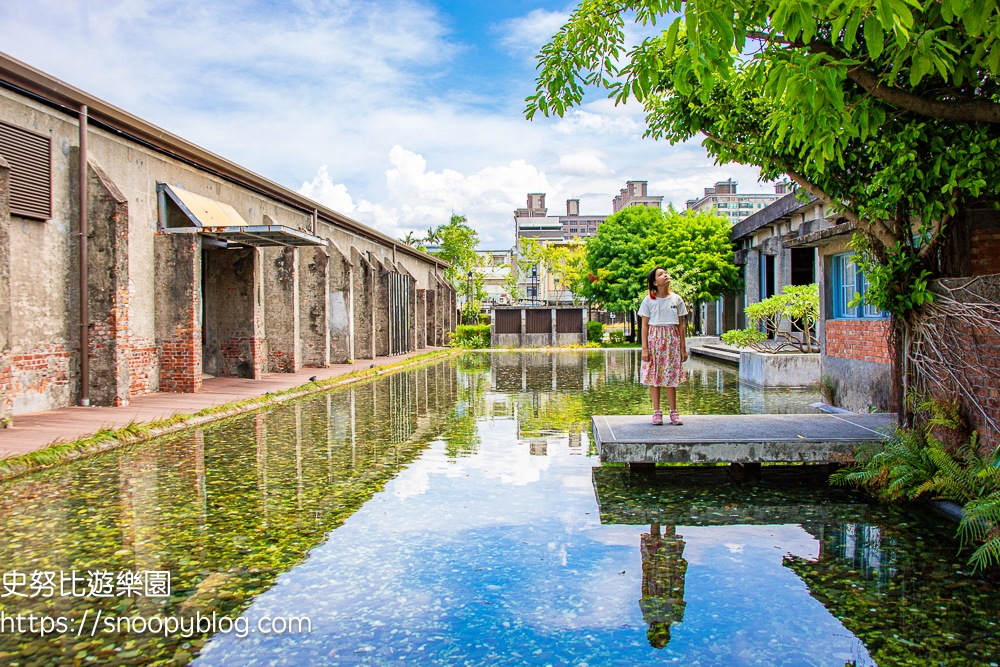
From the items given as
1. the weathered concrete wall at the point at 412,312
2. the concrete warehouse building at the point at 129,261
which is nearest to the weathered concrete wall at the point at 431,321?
the weathered concrete wall at the point at 412,312

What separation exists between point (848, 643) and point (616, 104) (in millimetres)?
3239

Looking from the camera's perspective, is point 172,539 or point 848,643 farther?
point 172,539

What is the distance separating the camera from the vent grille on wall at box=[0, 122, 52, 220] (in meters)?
9.46

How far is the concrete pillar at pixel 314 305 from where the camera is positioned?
1875 centimetres

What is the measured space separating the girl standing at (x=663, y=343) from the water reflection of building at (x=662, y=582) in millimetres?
2412

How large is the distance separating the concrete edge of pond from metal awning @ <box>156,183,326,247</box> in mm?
2904

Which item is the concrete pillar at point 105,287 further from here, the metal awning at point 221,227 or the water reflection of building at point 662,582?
the water reflection of building at point 662,582

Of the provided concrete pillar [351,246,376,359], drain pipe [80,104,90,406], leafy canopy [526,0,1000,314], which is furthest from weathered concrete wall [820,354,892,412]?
concrete pillar [351,246,376,359]

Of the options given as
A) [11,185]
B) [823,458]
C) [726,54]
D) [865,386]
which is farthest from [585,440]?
[11,185]

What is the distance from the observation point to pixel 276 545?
4629 mm

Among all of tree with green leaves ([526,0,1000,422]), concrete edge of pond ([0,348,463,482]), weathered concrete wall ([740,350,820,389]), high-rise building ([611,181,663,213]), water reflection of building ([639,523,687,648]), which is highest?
high-rise building ([611,181,663,213])

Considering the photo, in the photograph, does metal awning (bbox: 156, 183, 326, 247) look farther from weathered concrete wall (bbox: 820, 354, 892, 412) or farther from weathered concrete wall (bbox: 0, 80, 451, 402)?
weathered concrete wall (bbox: 820, 354, 892, 412)

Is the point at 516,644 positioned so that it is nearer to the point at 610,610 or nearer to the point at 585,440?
the point at 610,610

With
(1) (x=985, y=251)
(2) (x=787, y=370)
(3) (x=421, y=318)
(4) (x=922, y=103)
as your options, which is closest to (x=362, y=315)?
(3) (x=421, y=318)
